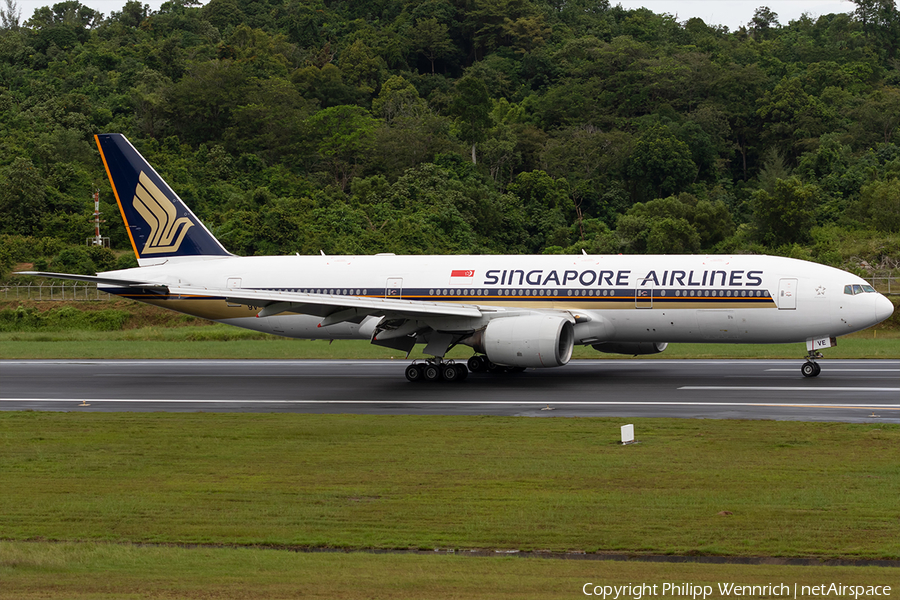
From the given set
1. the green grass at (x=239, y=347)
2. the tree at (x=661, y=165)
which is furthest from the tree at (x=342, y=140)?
the green grass at (x=239, y=347)

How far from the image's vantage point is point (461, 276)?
31.0 m

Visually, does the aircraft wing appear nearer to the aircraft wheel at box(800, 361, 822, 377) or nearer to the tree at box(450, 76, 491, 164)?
the aircraft wheel at box(800, 361, 822, 377)

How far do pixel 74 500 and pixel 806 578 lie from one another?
10.4 meters

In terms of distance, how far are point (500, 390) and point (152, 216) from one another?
14981mm

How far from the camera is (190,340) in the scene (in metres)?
49.5

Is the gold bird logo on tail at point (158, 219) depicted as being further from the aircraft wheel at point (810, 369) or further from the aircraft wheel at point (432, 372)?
the aircraft wheel at point (810, 369)

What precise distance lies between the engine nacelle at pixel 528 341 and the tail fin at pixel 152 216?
12177 millimetres

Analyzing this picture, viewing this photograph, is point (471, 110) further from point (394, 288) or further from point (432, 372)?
point (432, 372)

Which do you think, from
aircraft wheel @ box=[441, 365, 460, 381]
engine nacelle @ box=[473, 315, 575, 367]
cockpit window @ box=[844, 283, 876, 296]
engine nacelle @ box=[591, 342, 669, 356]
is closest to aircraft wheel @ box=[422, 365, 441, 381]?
aircraft wheel @ box=[441, 365, 460, 381]

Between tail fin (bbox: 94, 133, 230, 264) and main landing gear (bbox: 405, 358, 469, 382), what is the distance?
9.42m

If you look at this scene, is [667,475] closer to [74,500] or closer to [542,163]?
[74,500]

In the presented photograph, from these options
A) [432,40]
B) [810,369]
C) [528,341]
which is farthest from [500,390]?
[432,40]

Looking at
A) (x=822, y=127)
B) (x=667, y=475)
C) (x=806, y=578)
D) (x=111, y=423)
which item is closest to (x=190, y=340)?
(x=111, y=423)

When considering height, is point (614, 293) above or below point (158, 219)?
below
